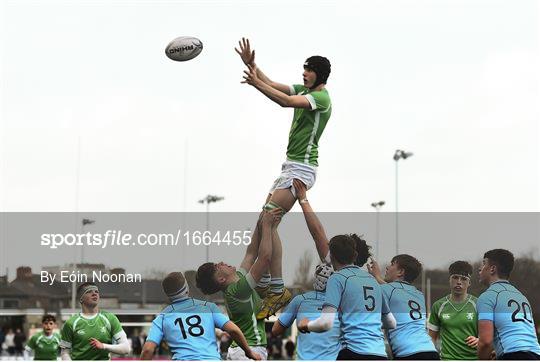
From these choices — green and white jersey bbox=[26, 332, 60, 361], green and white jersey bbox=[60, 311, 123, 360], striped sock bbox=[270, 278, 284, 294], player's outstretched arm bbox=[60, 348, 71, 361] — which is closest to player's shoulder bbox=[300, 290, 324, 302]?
striped sock bbox=[270, 278, 284, 294]

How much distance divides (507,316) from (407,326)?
1356 mm

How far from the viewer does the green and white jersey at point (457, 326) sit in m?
14.2

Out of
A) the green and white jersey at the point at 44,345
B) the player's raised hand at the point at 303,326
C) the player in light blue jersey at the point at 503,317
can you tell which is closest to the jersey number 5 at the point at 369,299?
the player's raised hand at the point at 303,326

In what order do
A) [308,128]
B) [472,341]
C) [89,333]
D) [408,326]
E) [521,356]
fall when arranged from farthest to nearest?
[89,333], [472,341], [308,128], [408,326], [521,356]

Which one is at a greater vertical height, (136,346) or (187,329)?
(187,329)

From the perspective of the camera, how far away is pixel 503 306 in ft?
41.7

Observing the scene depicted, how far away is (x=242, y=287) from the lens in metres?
13.9

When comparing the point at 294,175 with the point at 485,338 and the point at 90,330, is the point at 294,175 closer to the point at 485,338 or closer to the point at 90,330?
the point at 485,338

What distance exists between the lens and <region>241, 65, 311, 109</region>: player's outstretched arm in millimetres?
12398

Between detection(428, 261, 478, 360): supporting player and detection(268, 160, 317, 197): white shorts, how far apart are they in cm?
260

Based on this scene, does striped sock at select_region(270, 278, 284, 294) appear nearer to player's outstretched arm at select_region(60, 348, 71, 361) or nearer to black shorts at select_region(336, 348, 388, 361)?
black shorts at select_region(336, 348, 388, 361)

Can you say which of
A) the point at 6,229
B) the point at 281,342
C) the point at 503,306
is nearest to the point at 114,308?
the point at 6,229

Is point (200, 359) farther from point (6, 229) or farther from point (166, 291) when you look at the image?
point (6, 229)

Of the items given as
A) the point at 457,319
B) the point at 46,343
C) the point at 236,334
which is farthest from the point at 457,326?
the point at 46,343
